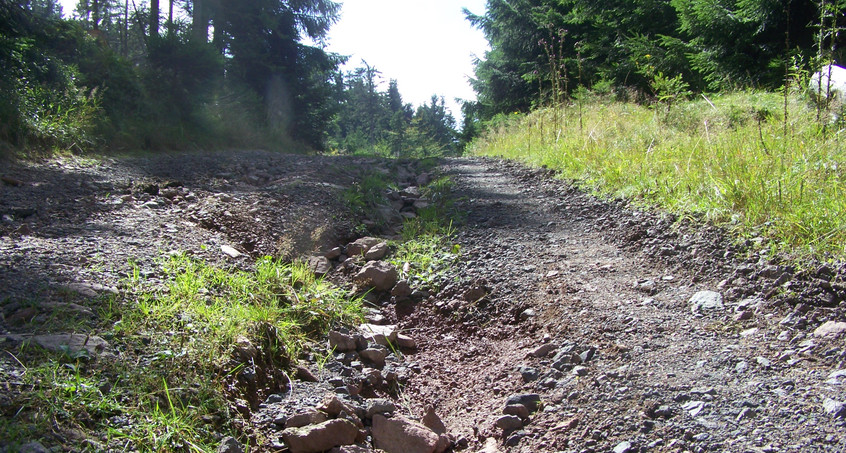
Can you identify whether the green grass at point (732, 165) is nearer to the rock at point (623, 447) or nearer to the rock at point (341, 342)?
the rock at point (623, 447)

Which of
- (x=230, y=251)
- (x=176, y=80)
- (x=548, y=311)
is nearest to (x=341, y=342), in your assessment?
(x=548, y=311)

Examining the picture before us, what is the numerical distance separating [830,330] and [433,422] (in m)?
1.62

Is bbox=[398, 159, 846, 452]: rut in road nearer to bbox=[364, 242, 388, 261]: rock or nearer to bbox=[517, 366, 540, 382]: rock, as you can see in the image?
bbox=[517, 366, 540, 382]: rock

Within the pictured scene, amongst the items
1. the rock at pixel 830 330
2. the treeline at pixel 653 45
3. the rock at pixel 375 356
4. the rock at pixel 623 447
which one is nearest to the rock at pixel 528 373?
the rock at pixel 623 447

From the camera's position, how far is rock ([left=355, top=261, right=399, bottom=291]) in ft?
11.5

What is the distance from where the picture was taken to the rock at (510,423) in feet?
6.54

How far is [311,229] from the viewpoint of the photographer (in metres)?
4.28

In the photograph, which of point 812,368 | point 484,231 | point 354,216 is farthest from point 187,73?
point 812,368

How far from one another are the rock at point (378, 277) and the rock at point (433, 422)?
1.46 meters

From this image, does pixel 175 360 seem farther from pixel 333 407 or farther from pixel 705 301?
pixel 705 301

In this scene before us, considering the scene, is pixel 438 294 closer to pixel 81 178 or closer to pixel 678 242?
pixel 678 242

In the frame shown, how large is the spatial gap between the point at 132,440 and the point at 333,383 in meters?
0.85

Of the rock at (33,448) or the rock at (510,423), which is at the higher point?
the rock at (33,448)

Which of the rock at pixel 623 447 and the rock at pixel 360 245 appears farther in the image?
the rock at pixel 360 245
